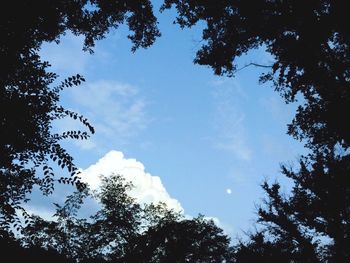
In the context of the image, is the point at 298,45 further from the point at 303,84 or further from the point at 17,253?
the point at 17,253

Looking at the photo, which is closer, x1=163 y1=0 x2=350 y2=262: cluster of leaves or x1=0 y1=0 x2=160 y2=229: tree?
x1=0 y1=0 x2=160 y2=229: tree

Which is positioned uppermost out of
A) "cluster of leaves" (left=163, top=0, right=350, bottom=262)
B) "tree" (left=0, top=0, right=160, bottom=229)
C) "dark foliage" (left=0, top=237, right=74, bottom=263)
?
"cluster of leaves" (left=163, top=0, right=350, bottom=262)

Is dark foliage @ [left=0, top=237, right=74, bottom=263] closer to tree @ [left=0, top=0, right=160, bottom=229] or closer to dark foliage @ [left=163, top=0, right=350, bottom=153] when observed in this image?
tree @ [left=0, top=0, right=160, bottom=229]

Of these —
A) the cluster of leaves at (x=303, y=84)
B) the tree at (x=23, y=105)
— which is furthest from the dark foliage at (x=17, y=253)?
the cluster of leaves at (x=303, y=84)

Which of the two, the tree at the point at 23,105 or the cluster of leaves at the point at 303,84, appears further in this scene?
the cluster of leaves at the point at 303,84

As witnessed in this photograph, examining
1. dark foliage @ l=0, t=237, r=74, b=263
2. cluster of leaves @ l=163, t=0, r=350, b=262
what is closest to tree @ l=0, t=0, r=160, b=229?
dark foliage @ l=0, t=237, r=74, b=263

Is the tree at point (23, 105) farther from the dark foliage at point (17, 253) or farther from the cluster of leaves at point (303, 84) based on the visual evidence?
the cluster of leaves at point (303, 84)

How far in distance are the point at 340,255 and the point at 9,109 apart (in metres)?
17.2

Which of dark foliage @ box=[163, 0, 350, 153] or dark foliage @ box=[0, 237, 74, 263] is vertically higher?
dark foliage @ box=[163, 0, 350, 153]

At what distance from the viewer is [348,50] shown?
12.5m

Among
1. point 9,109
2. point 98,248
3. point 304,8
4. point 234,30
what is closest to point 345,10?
point 304,8

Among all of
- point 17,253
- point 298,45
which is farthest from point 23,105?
point 298,45

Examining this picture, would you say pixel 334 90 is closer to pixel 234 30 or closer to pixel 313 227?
pixel 234 30

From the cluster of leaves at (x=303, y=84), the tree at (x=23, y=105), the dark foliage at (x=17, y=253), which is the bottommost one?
the dark foliage at (x=17, y=253)
